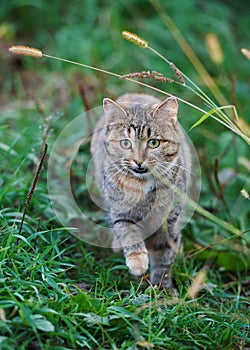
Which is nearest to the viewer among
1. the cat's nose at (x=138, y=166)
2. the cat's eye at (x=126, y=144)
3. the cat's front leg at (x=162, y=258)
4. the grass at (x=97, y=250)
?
the grass at (x=97, y=250)

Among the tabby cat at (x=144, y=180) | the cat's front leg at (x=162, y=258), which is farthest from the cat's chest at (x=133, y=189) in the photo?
the cat's front leg at (x=162, y=258)

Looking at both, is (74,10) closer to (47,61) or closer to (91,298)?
(47,61)

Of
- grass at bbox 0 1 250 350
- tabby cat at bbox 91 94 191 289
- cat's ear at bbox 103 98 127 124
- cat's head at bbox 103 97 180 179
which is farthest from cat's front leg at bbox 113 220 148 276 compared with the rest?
cat's ear at bbox 103 98 127 124

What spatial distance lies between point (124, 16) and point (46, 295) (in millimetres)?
5110

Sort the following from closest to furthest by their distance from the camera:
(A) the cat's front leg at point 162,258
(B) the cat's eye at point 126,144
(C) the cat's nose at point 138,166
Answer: (C) the cat's nose at point 138,166
(B) the cat's eye at point 126,144
(A) the cat's front leg at point 162,258

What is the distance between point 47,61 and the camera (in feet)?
23.0

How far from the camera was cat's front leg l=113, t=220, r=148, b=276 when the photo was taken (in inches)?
136

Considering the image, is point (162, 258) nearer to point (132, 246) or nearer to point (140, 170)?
point (132, 246)

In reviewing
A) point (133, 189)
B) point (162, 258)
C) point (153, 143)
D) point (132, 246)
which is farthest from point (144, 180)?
point (162, 258)

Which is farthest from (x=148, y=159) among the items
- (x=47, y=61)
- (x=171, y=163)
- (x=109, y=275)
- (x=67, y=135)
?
(x=47, y=61)

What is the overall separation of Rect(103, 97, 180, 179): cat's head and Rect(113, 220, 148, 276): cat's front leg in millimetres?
348

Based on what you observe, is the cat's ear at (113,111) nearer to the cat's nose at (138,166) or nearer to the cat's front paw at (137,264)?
the cat's nose at (138,166)

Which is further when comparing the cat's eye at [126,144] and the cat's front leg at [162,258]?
the cat's front leg at [162,258]

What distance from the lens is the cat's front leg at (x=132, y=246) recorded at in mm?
3465
